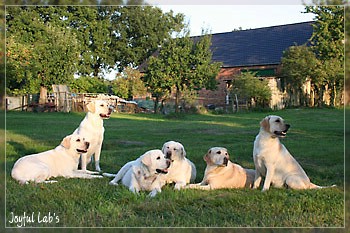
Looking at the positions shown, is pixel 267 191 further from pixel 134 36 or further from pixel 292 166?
pixel 134 36

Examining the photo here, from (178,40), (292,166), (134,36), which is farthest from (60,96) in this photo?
(292,166)

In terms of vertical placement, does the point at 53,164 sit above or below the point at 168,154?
below

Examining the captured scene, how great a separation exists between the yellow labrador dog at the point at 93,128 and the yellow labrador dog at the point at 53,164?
23 cm

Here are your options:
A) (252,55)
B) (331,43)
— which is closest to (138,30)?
(252,55)

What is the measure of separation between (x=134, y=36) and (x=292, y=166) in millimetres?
2605

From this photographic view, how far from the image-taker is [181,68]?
660 centimetres

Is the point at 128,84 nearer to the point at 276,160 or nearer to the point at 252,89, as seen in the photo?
the point at 252,89

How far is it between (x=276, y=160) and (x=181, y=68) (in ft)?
7.09

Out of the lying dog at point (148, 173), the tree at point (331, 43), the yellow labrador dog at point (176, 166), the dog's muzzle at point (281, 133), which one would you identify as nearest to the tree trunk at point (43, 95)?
the lying dog at point (148, 173)

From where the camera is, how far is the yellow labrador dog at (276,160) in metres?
5.28

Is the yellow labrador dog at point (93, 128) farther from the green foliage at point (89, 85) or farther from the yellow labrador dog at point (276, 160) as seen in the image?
the yellow labrador dog at point (276, 160)

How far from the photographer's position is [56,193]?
16.6ft

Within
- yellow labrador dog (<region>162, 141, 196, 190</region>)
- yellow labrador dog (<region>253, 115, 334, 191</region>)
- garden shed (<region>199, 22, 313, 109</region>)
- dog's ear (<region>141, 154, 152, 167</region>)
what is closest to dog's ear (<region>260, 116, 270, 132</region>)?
yellow labrador dog (<region>253, 115, 334, 191</region>)

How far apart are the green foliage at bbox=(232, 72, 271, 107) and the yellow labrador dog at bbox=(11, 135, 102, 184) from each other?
97.6 inches
